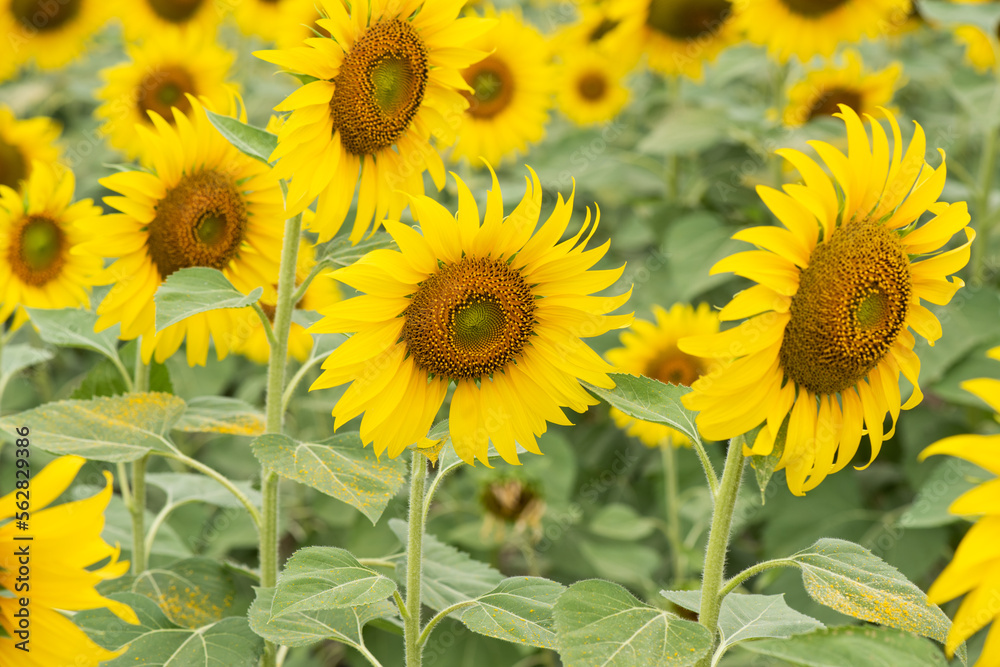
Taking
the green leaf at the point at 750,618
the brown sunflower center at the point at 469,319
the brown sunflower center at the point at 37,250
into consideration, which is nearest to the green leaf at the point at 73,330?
the brown sunflower center at the point at 37,250

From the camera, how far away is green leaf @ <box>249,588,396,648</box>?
4.22 ft

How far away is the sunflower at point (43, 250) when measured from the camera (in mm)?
1922

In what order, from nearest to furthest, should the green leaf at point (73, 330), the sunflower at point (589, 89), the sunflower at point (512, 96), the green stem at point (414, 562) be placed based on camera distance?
1. the green stem at point (414, 562)
2. the green leaf at point (73, 330)
3. the sunflower at point (512, 96)
4. the sunflower at point (589, 89)

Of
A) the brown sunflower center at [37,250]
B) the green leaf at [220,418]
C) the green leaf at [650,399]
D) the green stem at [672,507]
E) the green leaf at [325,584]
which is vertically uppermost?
the brown sunflower center at [37,250]

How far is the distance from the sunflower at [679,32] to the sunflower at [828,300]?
229 centimetres

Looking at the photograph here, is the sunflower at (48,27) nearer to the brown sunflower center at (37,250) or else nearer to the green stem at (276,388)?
the brown sunflower center at (37,250)

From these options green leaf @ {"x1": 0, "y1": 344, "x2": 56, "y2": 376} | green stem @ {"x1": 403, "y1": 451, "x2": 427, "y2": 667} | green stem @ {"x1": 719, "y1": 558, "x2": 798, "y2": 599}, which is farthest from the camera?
green leaf @ {"x1": 0, "y1": 344, "x2": 56, "y2": 376}

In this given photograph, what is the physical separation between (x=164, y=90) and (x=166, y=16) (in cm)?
107

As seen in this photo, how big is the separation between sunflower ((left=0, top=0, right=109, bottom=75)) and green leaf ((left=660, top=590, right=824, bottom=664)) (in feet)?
12.8

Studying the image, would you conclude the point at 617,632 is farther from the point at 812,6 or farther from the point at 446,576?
the point at 812,6

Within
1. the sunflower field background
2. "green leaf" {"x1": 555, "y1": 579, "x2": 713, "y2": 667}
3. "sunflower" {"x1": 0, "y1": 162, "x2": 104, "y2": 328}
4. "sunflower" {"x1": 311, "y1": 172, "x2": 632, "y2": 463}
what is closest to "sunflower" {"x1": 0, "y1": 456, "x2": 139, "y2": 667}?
the sunflower field background

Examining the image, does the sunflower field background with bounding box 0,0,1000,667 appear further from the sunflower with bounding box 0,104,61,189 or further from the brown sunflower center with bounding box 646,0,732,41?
the sunflower with bounding box 0,104,61,189

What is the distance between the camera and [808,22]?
9.75 feet

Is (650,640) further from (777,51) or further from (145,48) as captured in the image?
(145,48)
